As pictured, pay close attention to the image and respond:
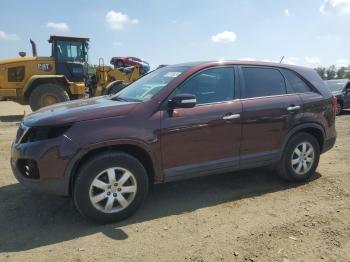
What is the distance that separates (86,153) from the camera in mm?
3963

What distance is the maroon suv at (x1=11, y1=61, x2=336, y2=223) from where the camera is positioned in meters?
3.95

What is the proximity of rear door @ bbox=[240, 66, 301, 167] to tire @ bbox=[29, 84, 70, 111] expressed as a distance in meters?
10.0

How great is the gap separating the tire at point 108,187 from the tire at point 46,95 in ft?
34.0

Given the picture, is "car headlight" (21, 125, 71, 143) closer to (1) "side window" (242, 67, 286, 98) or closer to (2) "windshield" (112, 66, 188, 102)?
(2) "windshield" (112, 66, 188, 102)

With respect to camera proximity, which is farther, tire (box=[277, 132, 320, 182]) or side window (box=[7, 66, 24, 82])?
side window (box=[7, 66, 24, 82])

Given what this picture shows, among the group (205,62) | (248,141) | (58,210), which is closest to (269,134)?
(248,141)

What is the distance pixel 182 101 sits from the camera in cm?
429

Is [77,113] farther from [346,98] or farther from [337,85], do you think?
[337,85]

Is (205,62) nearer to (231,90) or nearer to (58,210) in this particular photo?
(231,90)

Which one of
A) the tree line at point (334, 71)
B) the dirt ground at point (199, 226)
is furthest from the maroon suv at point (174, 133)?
the tree line at point (334, 71)

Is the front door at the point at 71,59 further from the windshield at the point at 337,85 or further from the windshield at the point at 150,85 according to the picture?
the windshield at the point at 150,85

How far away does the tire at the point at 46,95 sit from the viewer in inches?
538

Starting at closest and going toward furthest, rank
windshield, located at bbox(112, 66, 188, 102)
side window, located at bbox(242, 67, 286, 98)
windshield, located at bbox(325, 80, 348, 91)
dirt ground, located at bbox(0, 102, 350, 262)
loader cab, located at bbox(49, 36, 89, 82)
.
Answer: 1. dirt ground, located at bbox(0, 102, 350, 262)
2. windshield, located at bbox(112, 66, 188, 102)
3. side window, located at bbox(242, 67, 286, 98)
4. loader cab, located at bbox(49, 36, 89, 82)
5. windshield, located at bbox(325, 80, 348, 91)

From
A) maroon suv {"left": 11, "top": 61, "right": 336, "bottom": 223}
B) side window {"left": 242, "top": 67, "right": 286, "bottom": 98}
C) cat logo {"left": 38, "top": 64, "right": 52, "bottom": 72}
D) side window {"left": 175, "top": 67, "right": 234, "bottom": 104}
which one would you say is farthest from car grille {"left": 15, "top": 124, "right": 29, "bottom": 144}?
cat logo {"left": 38, "top": 64, "right": 52, "bottom": 72}
